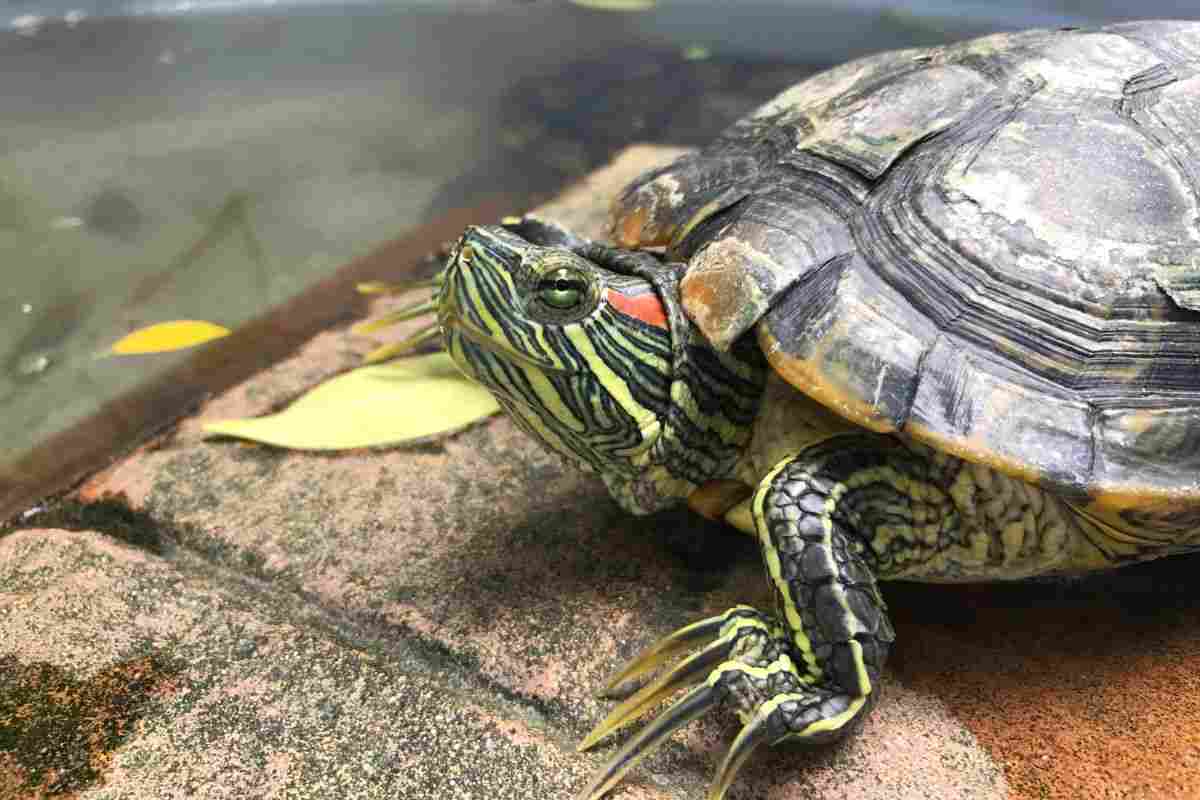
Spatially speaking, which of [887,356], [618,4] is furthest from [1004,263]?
[618,4]

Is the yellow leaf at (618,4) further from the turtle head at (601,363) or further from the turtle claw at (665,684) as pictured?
the turtle claw at (665,684)

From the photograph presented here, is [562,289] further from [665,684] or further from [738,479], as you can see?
[665,684]

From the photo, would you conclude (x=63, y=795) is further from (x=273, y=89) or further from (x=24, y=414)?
(x=273, y=89)

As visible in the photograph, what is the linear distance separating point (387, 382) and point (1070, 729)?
5.61ft

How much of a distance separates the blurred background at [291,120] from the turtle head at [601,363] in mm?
1447

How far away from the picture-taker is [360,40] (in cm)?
574

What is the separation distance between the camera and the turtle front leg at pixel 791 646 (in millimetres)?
1450

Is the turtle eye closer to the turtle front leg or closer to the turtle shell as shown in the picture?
the turtle shell

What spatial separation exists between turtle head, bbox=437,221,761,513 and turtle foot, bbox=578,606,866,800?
1.15 ft

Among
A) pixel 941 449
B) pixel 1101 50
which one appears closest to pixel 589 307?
pixel 941 449

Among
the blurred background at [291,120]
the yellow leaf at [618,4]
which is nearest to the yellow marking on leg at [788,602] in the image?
the blurred background at [291,120]

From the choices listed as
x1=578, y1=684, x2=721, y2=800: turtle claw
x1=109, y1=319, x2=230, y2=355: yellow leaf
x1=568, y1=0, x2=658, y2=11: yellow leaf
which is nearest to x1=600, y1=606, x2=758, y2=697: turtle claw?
x1=578, y1=684, x2=721, y2=800: turtle claw

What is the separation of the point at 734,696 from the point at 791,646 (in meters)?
0.14

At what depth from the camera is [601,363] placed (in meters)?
1.66
